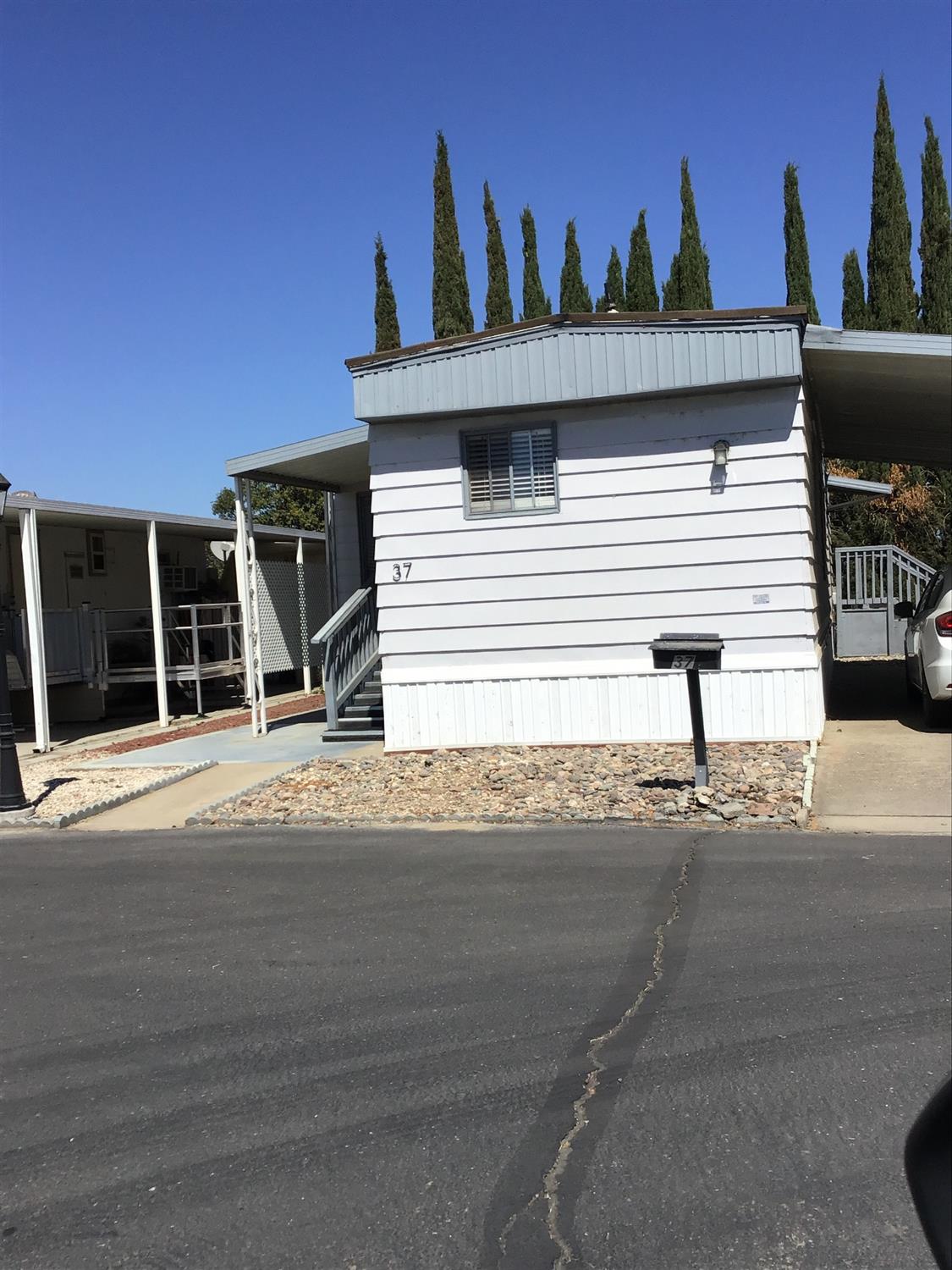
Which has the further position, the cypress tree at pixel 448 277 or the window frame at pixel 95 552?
the cypress tree at pixel 448 277

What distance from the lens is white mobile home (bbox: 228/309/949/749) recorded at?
10008 millimetres

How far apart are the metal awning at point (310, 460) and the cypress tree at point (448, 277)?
62.8 feet

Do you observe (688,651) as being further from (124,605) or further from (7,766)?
(124,605)

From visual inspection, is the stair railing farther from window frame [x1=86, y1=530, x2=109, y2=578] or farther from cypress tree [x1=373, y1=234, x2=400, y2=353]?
cypress tree [x1=373, y1=234, x2=400, y2=353]

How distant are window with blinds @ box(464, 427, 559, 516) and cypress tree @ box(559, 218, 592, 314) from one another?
25190mm

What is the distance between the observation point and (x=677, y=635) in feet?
26.6

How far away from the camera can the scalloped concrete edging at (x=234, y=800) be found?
841 centimetres

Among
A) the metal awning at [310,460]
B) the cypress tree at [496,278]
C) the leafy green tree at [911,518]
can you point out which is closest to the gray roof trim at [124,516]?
the metal awning at [310,460]

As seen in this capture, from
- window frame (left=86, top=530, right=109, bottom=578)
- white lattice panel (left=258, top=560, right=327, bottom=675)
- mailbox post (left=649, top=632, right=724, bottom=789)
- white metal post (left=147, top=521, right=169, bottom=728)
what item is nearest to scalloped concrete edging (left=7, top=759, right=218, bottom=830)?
white lattice panel (left=258, top=560, right=327, bottom=675)

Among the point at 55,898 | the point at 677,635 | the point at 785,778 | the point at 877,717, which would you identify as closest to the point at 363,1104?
the point at 55,898

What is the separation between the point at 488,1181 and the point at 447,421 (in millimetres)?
8611

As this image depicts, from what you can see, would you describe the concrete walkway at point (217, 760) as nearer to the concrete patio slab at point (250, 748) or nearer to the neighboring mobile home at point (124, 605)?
the concrete patio slab at point (250, 748)

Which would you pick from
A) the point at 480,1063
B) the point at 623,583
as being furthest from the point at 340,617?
the point at 480,1063

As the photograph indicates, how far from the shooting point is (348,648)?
1252 cm
